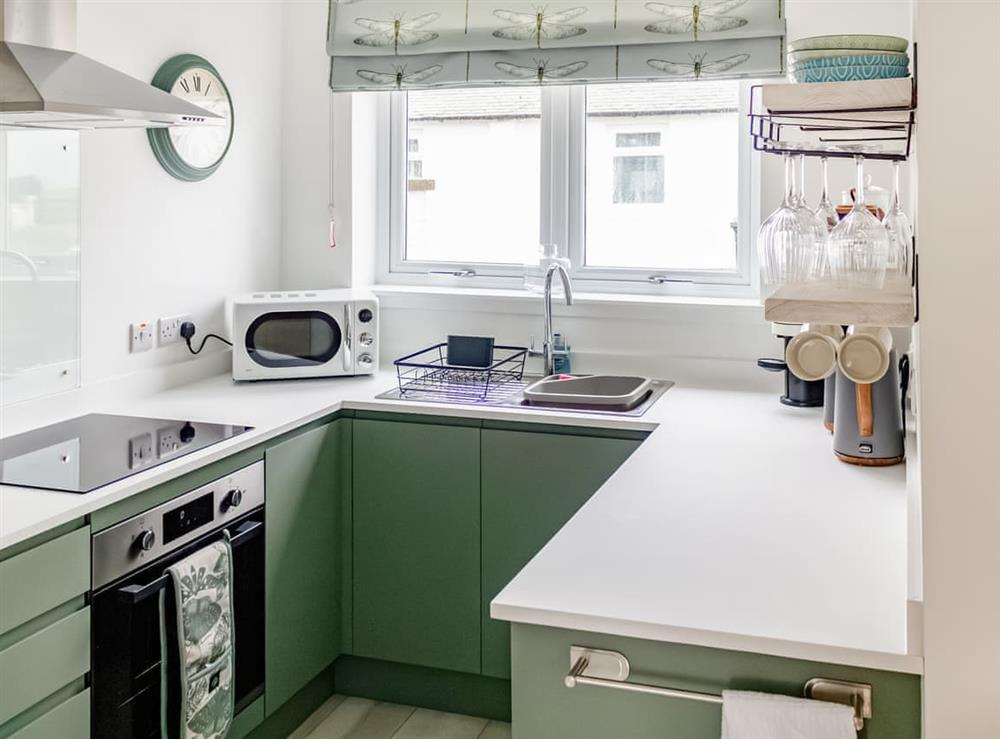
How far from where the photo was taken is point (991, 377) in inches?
52.2

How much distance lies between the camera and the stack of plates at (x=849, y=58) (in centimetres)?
156

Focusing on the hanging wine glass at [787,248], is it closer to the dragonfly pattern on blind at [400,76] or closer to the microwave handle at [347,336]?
the microwave handle at [347,336]

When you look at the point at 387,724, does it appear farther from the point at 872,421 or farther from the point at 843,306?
the point at 843,306

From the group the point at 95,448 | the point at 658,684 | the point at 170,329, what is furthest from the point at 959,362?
the point at 170,329

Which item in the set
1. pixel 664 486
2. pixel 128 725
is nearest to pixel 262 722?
pixel 128 725

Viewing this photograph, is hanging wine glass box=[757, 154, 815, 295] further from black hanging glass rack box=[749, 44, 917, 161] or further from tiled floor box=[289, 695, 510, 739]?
tiled floor box=[289, 695, 510, 739]

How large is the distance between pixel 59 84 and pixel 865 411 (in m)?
1.77

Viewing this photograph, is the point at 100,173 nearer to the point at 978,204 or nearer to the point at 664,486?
the point at 664,486

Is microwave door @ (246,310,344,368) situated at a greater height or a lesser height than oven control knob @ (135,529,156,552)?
greater

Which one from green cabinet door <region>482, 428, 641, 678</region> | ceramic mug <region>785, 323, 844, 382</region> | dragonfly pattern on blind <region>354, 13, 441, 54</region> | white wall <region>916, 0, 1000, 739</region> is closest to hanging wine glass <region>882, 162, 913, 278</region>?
white wall <region>916, 0, 1000, 739</region>

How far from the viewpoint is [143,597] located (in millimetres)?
2188

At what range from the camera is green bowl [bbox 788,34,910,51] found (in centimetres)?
156

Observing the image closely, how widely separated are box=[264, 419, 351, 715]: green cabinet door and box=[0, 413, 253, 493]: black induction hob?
0.74 feet

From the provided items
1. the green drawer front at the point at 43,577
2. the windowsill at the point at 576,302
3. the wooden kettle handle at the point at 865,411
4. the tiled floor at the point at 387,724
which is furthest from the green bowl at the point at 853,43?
the tiled floor at the point at 387,724
